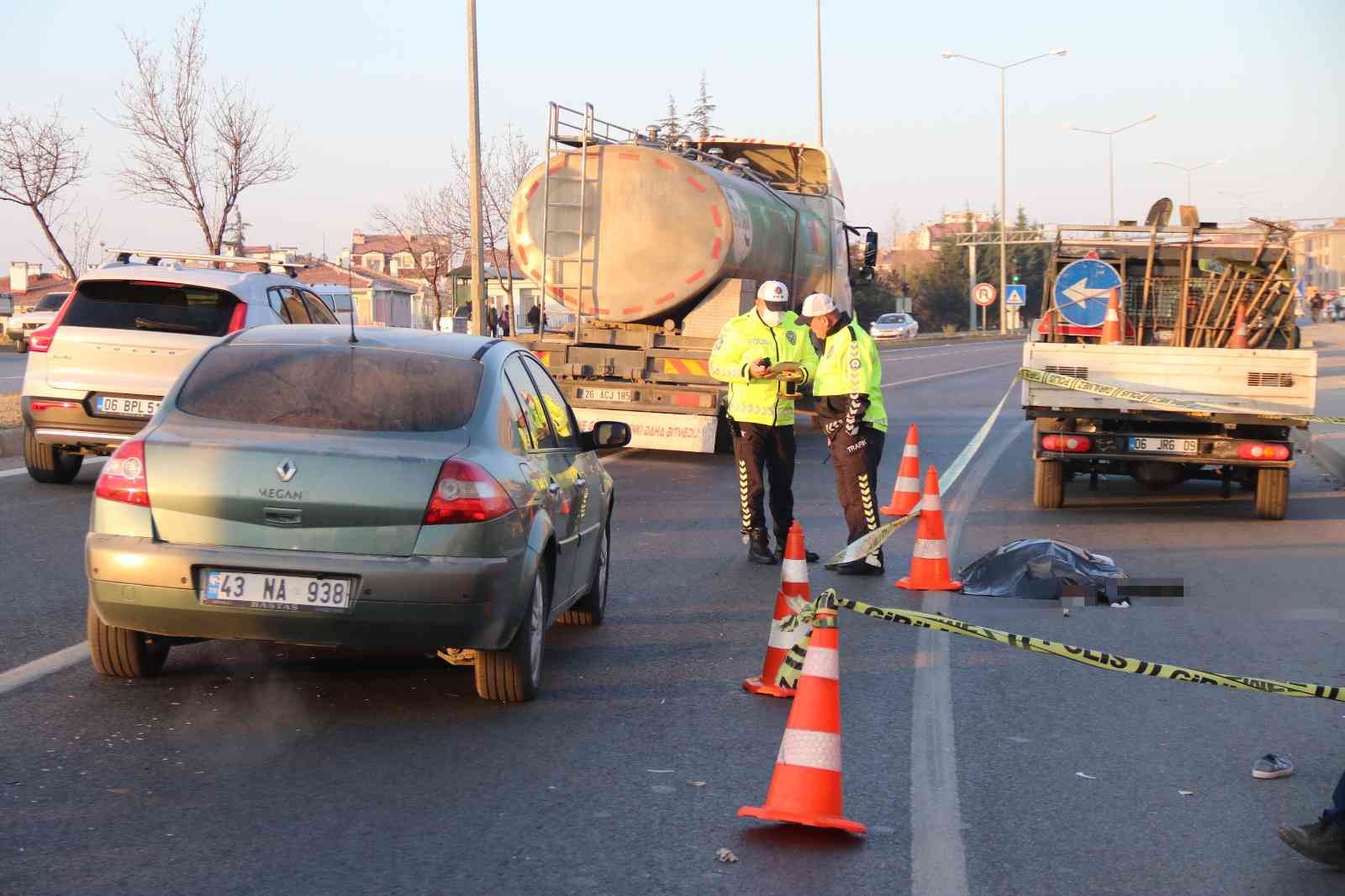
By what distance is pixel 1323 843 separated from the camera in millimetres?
4582

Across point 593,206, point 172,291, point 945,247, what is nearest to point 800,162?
point 593,206

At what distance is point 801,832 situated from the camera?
4922 millimetres

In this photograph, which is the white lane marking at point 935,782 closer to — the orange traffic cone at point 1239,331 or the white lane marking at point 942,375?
the orange traffic cone at point 1239,331

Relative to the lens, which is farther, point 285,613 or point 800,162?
point 800,162

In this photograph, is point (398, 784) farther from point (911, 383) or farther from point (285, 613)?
point (911, 383)

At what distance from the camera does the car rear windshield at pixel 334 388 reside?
247 inches

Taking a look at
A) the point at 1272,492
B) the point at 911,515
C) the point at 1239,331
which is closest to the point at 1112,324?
the point at 1239,331

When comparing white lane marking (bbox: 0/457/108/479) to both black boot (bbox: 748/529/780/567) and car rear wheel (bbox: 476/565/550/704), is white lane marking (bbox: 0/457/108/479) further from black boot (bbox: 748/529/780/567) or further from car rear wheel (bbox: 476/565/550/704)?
car rear wheel (bbox: 476/565/550/704)

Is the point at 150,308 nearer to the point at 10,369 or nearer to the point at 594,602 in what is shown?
the point at 594,602

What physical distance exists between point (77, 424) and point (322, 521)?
7651mm

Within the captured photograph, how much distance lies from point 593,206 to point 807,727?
12.2 metres

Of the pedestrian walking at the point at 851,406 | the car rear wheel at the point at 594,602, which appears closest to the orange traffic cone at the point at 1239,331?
the pedestrian walking at the point at 851,406

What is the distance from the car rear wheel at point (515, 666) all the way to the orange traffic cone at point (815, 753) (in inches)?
56.7

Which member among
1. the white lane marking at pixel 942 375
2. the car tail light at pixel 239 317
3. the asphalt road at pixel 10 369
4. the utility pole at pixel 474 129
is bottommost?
the white lane marking at pixel 942 375
